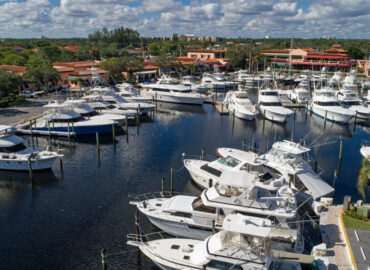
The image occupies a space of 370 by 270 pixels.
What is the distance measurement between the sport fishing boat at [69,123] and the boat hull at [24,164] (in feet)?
33.4

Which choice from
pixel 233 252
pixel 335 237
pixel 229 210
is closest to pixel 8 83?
pixel 229 210

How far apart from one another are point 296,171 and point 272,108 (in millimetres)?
26641

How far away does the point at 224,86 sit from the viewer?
8381cm

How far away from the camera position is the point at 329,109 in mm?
51312

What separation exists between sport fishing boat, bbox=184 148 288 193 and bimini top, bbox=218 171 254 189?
7.16 feet

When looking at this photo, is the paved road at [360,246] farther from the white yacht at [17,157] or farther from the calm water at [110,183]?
the white yacht at [17,157]

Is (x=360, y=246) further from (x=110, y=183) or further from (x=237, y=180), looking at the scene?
(x=110, y=183)

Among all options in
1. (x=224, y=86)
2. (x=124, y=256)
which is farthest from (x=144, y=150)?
(x=224, y=86)

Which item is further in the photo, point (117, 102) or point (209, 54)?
point (209, 54)

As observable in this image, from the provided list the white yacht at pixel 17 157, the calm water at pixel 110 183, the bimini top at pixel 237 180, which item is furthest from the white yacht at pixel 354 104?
the white yacht at pixel 17 157

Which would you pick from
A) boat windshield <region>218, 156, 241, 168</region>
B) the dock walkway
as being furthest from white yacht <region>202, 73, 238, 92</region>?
the dock walkway

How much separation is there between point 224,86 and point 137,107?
35896 millimetres

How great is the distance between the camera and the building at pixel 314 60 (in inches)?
4237

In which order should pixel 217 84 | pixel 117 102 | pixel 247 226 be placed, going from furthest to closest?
pixel 217 84
pixel 117 102
pixel 247 226
